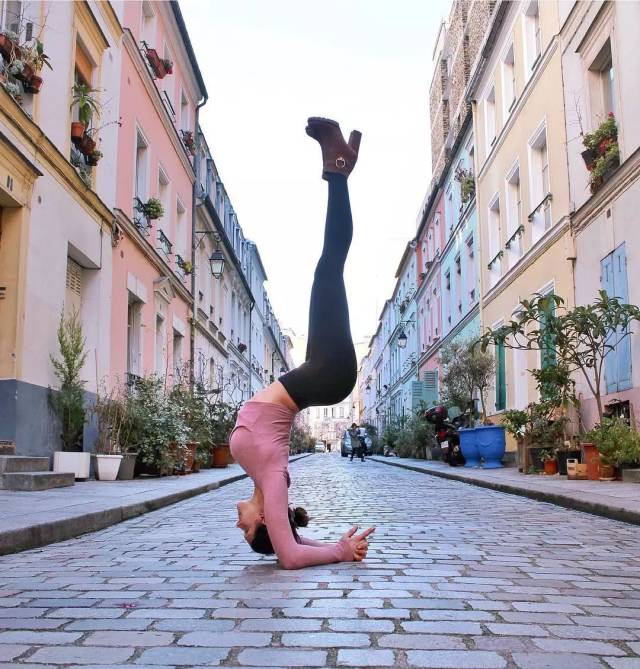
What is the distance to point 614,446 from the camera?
32.0 ft

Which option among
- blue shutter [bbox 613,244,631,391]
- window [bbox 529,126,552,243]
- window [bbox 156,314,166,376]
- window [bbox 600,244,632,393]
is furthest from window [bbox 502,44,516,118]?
window [bbox 156,314,166,376]

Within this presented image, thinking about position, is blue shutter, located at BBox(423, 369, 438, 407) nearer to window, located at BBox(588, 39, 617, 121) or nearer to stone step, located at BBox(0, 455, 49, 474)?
window, located at BBox(588, 39, 617, 121)

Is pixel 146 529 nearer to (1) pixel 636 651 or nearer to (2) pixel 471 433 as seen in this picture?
(1) pixel 636 651

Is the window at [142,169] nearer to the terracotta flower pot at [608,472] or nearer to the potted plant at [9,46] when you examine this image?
the potted plant at [9,46]

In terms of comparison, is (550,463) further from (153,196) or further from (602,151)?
(153,196)

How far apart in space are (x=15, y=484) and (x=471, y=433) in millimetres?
10420

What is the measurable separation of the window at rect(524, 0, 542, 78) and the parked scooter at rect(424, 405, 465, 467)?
823 cm

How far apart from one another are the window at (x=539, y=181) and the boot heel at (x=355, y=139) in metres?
12.7

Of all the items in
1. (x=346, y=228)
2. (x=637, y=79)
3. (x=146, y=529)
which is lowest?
(x=146, y=529)

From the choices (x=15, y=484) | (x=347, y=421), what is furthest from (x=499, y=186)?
(x=347, y=421)

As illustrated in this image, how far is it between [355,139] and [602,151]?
9.39 meters

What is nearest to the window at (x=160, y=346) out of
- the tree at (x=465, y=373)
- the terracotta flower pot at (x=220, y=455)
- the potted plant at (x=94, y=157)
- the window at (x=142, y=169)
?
the terracotta flower pot at (x=220, y=455)

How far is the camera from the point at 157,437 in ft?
40.2

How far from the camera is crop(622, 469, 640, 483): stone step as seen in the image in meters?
9.35
